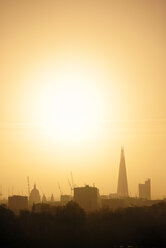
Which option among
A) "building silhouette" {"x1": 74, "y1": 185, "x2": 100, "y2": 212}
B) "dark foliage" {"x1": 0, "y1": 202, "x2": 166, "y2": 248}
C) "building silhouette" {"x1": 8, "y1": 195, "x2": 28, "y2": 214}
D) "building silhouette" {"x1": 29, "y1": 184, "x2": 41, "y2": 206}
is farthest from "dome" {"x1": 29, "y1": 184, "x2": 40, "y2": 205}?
"dark foliage" {"x1": 0, "y1": 202, "x2": 166, "y2": 248}

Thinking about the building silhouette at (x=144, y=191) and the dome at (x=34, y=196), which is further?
the building silhouette at (x=144, y=191)

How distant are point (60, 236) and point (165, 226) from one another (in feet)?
Result: 27.5

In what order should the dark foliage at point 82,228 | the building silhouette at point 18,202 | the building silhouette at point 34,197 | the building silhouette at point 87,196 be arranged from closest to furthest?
the dark foliage at point 82,228
the building silhouette at point 18,202
the building silhouette at point 87,196
the building silhouette at point 34,197

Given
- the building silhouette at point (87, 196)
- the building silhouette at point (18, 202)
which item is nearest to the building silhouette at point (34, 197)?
the building silhouette at point (18, 202)

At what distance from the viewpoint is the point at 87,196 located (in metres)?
59.8

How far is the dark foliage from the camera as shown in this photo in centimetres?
4100

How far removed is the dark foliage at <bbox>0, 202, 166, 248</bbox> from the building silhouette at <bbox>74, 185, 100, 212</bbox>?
275 inches

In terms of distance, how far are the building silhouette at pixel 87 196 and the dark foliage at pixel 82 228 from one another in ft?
22.9

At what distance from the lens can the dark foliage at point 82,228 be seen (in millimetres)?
41000

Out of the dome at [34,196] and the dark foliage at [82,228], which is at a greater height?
the dome at [34,196]

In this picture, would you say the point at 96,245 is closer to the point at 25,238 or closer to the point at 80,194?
the point at 25,238

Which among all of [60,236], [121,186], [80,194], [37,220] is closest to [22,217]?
[37,220]

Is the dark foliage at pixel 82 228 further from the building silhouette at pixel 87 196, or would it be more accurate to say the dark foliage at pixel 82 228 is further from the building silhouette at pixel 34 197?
the building silhouette at pixel 34 197

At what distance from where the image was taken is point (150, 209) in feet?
162
